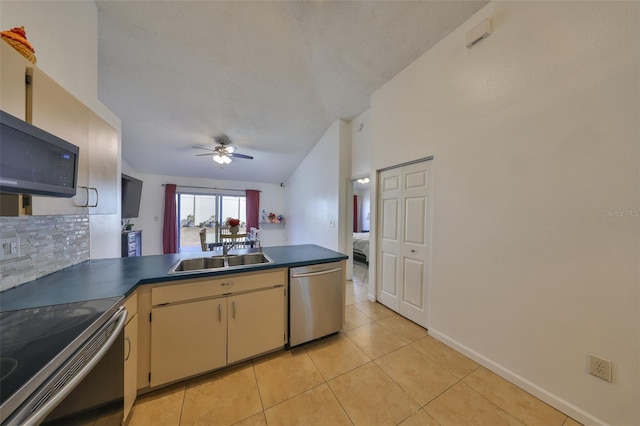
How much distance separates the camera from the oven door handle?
1.95ft

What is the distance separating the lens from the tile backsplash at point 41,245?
46.9 inches

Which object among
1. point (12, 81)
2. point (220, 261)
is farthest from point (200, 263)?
point (12, 81)

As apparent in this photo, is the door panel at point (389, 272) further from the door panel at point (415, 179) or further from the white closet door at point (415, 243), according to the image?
the door panel at point (415, 179)

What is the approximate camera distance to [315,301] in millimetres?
2018

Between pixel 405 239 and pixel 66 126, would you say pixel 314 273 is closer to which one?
pixel 405 239

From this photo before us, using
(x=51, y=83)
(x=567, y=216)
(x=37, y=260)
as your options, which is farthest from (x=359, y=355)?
(x=51, y=83)

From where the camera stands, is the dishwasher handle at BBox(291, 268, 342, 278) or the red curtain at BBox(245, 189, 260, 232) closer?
the dishwasher handle at BBox(291, 268, 342, 278)

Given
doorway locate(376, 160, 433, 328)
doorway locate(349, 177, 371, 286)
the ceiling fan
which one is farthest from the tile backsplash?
doorway locate(349, 177, 371, 286)

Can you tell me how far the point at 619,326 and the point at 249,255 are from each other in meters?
2.65

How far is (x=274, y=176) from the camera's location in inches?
250

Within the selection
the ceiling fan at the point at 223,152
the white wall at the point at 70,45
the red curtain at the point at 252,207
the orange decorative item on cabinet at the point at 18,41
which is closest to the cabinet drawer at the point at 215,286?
the white wall at the point at 70,45

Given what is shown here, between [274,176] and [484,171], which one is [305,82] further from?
[274,176]

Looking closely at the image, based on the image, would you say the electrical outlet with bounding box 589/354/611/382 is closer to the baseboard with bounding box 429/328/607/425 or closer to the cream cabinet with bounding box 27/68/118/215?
the baseboard with bounding box 429/328/607/425

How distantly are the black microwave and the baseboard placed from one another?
3.08 m
